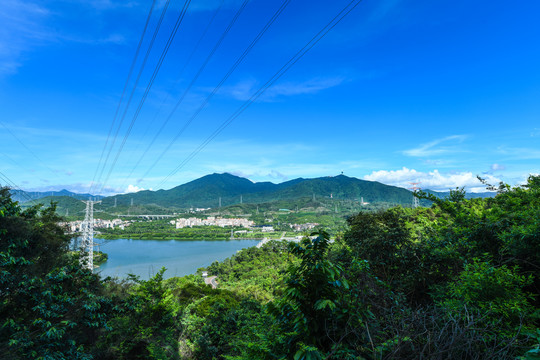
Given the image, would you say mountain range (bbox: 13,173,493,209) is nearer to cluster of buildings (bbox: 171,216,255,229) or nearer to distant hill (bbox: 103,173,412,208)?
distant hill (bbox: 103,173,412,208)

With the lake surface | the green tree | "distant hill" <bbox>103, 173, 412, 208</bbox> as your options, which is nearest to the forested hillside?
the green tree

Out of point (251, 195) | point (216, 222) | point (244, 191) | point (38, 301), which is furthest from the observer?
point (244, 191)

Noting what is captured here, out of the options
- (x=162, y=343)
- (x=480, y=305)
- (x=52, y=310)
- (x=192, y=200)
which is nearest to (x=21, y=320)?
(x=52, y=310)

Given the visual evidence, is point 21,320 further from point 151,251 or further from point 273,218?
point 273,218

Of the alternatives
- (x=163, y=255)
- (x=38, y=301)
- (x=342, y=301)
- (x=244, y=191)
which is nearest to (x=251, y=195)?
(x=244, y=191)

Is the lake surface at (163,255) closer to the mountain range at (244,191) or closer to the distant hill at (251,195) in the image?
the mountain range at (244,191)

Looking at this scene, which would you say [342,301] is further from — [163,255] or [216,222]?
[216,222]
